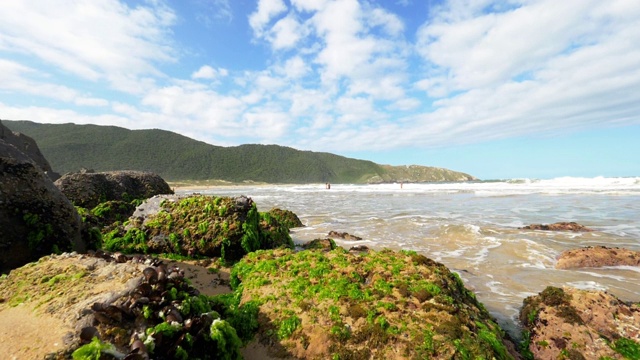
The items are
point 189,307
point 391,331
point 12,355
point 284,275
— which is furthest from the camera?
point 284,275

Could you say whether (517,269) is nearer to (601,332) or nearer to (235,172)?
(601,332)

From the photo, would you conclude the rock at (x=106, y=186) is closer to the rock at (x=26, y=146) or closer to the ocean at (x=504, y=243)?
the ocean at (x=504, y=243)

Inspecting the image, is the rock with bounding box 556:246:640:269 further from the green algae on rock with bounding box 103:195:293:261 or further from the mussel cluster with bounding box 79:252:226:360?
the mussel cluster with bounding box 79:252:226:360

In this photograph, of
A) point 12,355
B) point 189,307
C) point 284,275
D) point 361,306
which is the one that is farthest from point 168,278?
point 361,306

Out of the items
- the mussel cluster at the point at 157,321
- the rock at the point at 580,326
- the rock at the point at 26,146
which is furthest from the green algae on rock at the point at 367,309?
the rock at the point at 26,146

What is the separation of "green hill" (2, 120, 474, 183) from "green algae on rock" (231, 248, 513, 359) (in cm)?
14443

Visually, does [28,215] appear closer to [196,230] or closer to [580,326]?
[196,230]

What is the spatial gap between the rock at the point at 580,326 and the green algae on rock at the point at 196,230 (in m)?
6.19

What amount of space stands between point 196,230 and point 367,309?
203 inches

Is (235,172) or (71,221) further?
(235,172)

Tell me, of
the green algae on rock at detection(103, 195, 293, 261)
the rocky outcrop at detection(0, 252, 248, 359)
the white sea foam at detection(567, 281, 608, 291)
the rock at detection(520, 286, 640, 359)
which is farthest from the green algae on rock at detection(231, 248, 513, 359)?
the white sea foam at detection(567, 281, 608, 291)

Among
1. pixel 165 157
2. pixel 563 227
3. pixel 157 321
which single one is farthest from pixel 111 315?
pixel 165 157

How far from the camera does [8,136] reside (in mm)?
31047

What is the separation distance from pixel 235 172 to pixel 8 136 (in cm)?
13623
